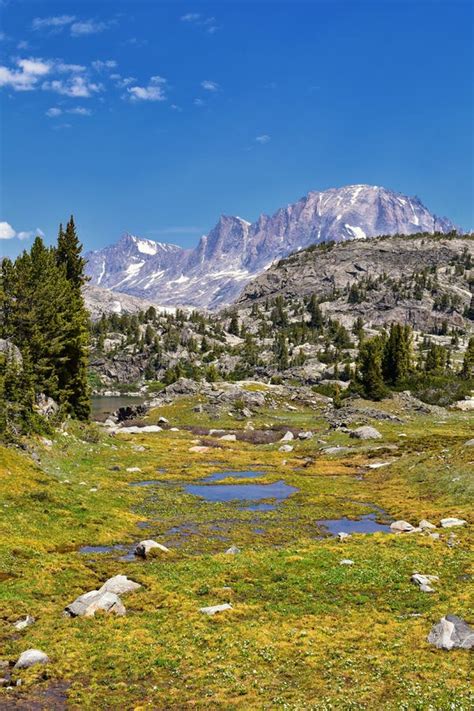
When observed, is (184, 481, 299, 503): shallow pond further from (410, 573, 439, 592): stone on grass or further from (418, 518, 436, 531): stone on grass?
(410, 573, 439, 592): stone on grass

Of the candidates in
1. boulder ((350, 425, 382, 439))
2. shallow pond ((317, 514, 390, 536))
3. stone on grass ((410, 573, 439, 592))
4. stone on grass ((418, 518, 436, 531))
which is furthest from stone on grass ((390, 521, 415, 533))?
boulder ((350, 425, 382, 439))

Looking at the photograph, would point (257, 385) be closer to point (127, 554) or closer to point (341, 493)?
point (341, 493)

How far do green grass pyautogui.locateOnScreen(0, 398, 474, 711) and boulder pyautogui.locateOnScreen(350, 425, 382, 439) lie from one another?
3154 cm

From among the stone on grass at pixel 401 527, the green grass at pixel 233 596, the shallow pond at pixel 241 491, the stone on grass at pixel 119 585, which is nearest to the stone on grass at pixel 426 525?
the stone on grass at pixel 401 527

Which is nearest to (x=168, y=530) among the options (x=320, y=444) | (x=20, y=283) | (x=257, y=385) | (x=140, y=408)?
(x=20, y=283)

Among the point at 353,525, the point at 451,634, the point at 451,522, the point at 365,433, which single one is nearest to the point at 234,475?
the point at 353,525

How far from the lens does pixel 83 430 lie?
7581 centimetres

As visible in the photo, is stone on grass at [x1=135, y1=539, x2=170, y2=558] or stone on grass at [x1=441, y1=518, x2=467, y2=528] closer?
stone on grass at [x1=135, y1=539, x2=170, y2=558]

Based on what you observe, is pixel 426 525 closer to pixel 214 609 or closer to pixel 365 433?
pixel 214 609

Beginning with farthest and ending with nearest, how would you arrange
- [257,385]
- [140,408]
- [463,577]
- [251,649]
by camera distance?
[257,385] → [140,408] → [463,577] → [251,649]

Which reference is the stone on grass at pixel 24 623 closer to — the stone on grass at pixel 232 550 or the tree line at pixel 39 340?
the stone on grass at pixel 232 550

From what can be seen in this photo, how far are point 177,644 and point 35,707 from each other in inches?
229

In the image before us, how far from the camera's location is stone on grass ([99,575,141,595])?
88.8 feet

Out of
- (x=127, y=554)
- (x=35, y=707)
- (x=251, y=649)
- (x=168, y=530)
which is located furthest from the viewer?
(x=168, y=530)
